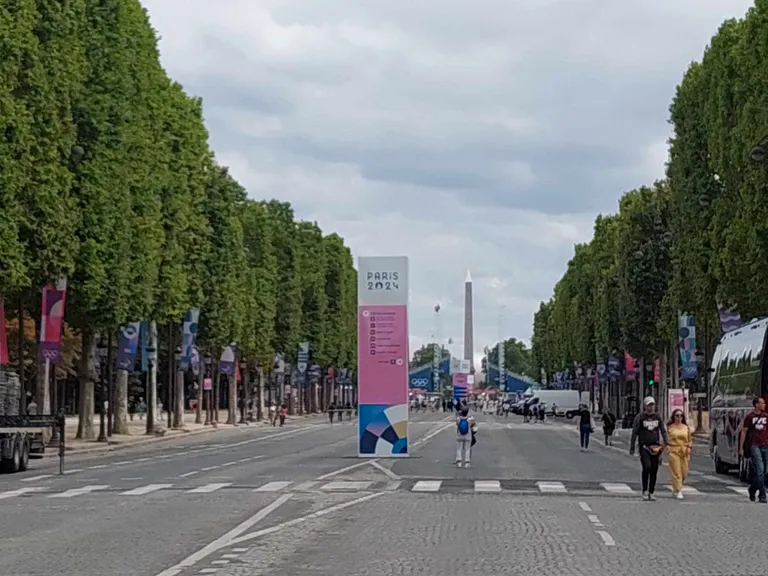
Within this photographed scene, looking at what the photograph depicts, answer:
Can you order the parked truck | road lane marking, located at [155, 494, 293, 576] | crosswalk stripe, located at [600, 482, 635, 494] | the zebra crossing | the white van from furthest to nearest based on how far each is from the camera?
the white van
the parked truck
crosswalk stripe, located at [600, 482, 635, 494]
the zebra crossing
road lane marking, located at [155, 494, 293, 576]

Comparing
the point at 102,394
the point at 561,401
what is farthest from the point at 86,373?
the point at 561,401

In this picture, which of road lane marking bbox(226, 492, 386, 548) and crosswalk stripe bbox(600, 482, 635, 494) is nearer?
road lane marking bbox(226, 492, 386, 548)

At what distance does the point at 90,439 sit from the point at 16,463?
24.6 metres

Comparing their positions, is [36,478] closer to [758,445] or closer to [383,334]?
[383,334]

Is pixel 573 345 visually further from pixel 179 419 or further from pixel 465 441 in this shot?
pixel 465 441

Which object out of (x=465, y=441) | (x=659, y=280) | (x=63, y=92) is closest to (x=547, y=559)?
(x=465, y=441)

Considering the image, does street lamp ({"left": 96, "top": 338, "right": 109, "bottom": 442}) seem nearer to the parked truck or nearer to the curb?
the curb

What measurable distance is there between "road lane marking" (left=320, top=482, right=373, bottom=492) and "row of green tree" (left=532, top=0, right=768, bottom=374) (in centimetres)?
1649

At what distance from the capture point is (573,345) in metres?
147

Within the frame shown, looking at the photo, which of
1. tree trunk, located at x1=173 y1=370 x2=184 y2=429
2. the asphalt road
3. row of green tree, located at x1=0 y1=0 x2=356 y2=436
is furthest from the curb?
the asphalt road

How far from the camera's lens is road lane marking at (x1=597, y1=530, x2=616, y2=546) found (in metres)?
20.0

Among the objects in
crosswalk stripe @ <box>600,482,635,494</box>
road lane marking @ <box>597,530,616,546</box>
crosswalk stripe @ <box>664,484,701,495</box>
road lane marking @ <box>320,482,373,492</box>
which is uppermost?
road lane marking @ <box>320,482,373,492</box>

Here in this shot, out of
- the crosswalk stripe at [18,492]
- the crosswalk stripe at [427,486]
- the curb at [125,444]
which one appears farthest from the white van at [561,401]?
the crosswalk stripe at [18,492]

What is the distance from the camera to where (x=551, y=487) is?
33062mm
